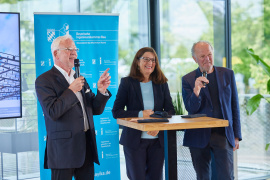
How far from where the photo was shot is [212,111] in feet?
11.5

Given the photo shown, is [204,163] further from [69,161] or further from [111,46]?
[111,46]

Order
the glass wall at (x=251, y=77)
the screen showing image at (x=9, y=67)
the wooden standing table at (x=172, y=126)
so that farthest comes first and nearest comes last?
the glass wall at (x=251, y=77) < the screen showing image at (x=9, y=67) < the wooden standing table at (x=172, y=126)

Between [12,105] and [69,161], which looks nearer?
[69,161]

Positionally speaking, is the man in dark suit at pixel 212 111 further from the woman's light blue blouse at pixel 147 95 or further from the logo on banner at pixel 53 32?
the logo on banner at pixel 53 32

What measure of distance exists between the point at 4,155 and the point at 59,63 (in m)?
2.13

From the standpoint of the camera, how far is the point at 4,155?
15.6 feet

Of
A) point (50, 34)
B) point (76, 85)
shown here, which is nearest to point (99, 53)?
point (50, 34)

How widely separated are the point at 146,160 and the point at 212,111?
0.81 m

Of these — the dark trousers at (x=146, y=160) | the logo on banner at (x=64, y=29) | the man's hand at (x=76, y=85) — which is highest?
the logo on banner at (x=64, y=29)

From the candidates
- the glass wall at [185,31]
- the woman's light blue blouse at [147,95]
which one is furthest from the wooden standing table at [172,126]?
the glass wall at [185,31]

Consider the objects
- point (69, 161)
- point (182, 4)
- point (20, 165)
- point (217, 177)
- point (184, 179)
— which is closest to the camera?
point (69, 161)

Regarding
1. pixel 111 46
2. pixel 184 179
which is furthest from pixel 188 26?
pixel 184 179

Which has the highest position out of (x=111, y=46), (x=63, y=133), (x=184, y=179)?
(x=111, y=46)

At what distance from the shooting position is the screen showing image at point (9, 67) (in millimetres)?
4074
